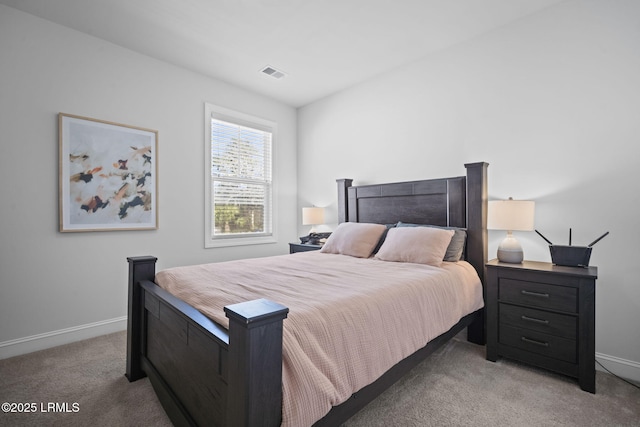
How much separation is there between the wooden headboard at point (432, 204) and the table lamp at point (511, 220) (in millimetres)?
212

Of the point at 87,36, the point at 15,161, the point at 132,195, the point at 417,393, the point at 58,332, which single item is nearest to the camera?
the point at 417,393

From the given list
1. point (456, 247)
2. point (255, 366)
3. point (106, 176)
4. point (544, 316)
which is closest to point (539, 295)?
point (544, 316)

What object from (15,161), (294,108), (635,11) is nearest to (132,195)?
(15,161)

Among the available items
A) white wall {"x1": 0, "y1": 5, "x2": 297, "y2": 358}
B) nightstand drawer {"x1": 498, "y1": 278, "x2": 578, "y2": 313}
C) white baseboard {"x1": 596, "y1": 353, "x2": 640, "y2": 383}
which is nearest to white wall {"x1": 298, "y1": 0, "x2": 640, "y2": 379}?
white baseboard {"x1": 596, "y1": 353, "x2": 640, "y2": 383}

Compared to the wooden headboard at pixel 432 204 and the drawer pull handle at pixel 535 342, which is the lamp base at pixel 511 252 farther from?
the drawer pull handle at pixel 535 342

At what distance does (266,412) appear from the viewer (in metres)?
0.97

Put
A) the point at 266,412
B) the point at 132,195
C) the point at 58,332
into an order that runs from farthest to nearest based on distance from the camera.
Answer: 1. the point at 132,195
2. the point at 58,332
3. the point at 266,412

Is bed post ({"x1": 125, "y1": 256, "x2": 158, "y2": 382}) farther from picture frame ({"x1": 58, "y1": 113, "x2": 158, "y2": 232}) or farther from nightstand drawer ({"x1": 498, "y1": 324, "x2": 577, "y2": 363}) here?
nightstand drawer ({"x1": 498, "y1": 324, "x2": 577, "y2": 363})

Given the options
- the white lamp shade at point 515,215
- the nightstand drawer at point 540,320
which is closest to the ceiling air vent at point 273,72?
the white lamp shade at point 515,215

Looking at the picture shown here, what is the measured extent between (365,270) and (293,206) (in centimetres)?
259

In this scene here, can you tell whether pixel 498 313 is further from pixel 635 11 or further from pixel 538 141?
pixel 635 11

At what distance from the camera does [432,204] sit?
3037 millimetres

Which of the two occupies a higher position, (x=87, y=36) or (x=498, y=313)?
(x=87, y=36)

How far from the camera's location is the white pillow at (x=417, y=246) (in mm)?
2436
